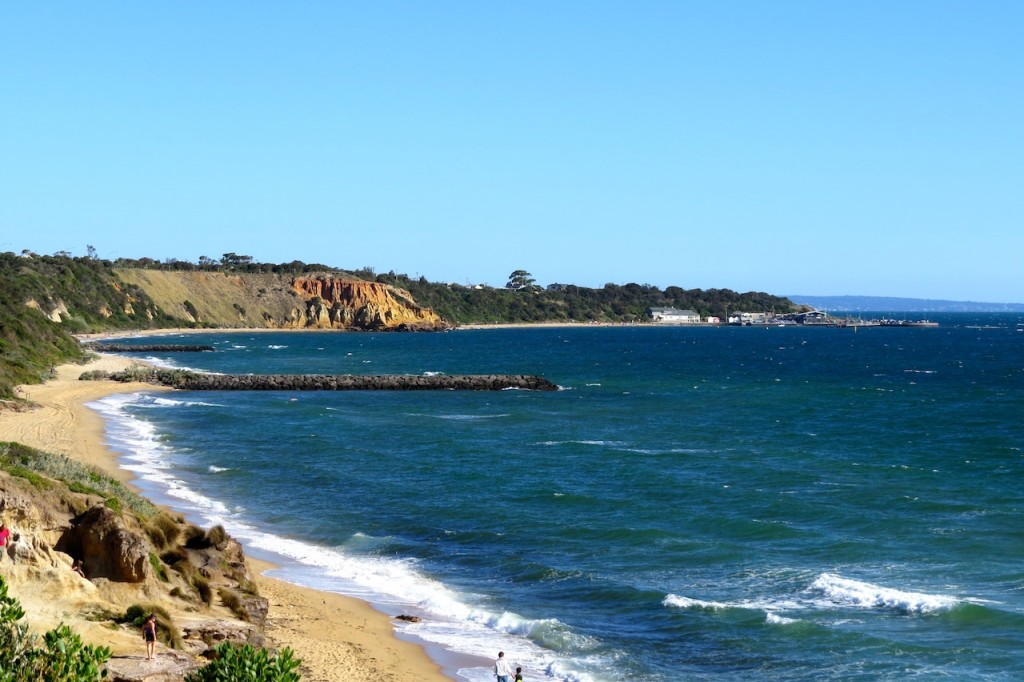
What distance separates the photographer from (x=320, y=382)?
7894 centimetres

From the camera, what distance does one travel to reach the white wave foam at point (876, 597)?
2283 cm

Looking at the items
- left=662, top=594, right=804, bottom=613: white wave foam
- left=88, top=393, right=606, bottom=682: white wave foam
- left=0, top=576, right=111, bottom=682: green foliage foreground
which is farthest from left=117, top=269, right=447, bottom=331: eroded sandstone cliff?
left=0, top=576, right=111, bottom=682: green foliage foreground

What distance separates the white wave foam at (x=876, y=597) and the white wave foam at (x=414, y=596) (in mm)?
6118

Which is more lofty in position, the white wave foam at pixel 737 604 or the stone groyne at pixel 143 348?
the stone groyne at pixel 143 348

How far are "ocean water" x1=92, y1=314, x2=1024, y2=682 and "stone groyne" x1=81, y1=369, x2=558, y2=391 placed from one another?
5.01 metres

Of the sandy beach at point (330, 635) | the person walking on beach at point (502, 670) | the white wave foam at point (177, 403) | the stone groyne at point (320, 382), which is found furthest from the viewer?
the stone groyne at point (320, 382)

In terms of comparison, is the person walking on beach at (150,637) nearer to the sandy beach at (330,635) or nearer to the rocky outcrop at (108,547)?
the sandy beach at (330,635)

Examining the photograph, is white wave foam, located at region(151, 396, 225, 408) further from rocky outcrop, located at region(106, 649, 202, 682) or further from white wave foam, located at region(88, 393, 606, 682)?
rocky outcrop, located at region(106, 649, 202, 682)

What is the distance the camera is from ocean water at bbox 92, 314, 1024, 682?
69.8 feet

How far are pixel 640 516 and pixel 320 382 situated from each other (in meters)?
50.0

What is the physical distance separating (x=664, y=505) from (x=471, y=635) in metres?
13.2

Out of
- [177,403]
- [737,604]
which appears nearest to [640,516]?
[737,604]

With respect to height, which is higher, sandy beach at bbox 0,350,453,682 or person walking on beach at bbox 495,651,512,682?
person walking on beach at bbox 495,651,512,682

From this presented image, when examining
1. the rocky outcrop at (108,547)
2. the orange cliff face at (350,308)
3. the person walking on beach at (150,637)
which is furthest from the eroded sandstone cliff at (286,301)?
the person walking on beach at (150,637)
